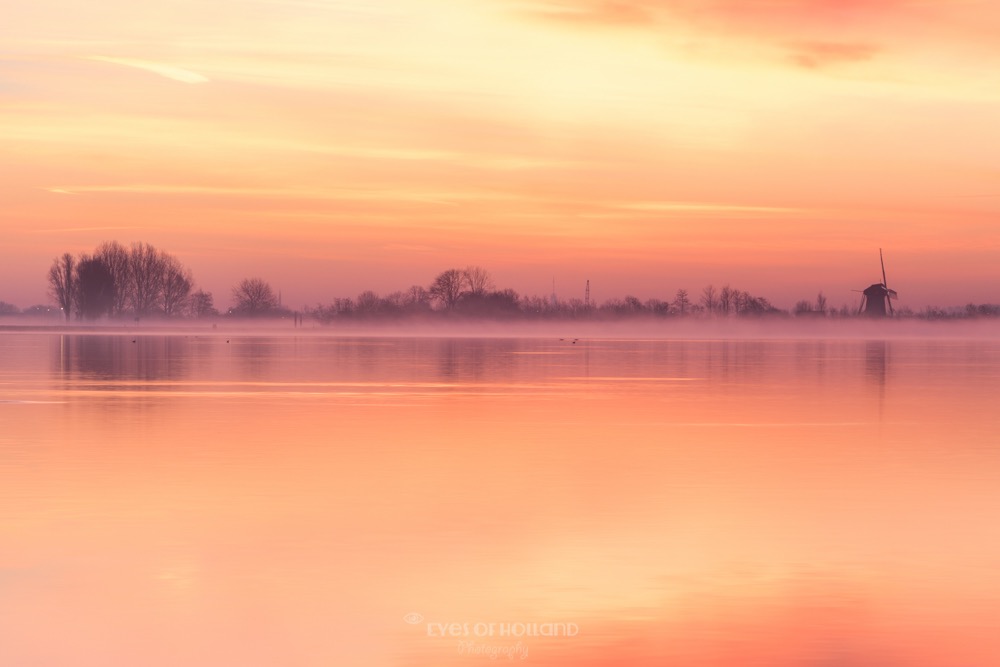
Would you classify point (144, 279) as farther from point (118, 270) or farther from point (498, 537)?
point (498, 537)

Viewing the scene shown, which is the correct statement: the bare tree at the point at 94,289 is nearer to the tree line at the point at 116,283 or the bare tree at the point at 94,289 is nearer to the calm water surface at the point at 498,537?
the tree line at the point at 116,283

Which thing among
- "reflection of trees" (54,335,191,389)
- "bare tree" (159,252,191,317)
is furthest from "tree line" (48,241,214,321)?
"reflection of trees" (54,335,191,389)

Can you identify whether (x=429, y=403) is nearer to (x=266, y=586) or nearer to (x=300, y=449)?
(x=300, y=449)

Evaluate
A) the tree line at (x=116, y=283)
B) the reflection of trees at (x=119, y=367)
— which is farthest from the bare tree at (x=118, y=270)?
the reflection of trees at (x=119, y=367)

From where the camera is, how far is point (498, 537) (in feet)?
53.6

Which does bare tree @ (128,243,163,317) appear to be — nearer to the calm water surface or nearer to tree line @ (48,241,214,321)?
tree line @ (48,241,214,321)

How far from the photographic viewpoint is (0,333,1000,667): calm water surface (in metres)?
11.5

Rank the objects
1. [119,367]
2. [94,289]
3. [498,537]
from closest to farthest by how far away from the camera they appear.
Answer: [498,537] < [119,367] < [94,289]

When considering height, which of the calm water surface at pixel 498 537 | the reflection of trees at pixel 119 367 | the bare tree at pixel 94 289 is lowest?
the reflection of trees at pixel 119 367

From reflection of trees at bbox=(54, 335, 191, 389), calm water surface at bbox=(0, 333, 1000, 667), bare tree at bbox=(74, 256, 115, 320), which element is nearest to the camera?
calm water surface at bbox=(0, 333, 1000, 667)

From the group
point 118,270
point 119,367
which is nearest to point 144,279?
point 118,270

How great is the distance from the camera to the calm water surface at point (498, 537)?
11.5 meters

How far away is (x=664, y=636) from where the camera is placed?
38.1ft

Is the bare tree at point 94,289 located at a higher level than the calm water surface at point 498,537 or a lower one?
higher
